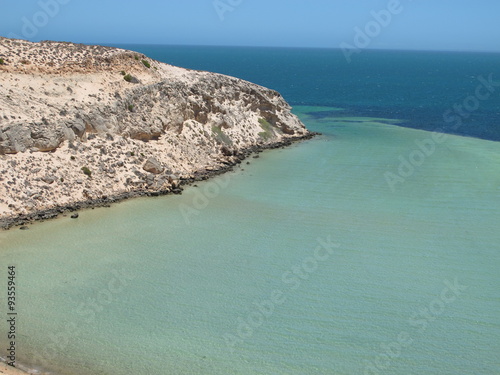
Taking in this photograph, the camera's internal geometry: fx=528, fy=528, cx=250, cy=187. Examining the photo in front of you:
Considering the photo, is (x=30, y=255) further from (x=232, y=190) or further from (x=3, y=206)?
(x=232, y=190)

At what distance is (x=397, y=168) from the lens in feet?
132

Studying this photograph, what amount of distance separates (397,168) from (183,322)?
26047mm

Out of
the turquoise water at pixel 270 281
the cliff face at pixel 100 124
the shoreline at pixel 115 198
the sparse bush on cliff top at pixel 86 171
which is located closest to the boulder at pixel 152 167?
the cliff face at pixel 100 124

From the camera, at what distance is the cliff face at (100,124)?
30.4 meters

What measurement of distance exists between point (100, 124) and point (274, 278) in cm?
1844

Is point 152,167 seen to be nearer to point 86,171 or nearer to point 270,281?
point 86,171

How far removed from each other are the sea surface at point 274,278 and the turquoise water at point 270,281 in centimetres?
7

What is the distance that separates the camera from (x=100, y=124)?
115ft

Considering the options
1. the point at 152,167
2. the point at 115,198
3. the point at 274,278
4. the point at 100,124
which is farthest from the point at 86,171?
the point at 274,278

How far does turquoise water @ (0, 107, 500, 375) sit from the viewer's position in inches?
682

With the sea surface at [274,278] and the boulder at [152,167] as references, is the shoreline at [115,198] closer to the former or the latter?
the sea surface at [274,278]

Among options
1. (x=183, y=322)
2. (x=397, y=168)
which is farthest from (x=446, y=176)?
Result: (x=183, y=322)

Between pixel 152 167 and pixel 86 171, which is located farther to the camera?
pixel 152 167

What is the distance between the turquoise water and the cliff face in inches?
104
